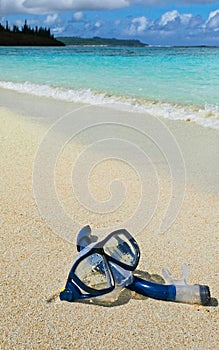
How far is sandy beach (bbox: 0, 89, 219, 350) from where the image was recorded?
1658mm

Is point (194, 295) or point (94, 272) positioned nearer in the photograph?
point (194, 295)

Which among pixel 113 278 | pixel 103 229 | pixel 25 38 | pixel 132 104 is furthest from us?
pixel 25 38

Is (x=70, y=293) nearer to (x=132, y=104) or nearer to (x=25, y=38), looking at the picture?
(x=132, y=104)

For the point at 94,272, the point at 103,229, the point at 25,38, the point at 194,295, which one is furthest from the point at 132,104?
the point at 25,38

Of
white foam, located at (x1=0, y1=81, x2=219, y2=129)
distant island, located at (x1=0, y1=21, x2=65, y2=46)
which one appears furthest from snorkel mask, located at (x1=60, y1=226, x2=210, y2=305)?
distant island, located at (x1=0, y1=21, x2=65, y2=46)

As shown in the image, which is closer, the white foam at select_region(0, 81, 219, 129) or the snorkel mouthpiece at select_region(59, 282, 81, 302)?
the snorkel mouthpiece at select_region(59, 282, 81, 302)

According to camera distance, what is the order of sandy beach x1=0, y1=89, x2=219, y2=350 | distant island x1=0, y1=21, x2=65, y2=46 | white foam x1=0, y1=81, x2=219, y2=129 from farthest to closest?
distant island x1=0, y1=21, x2=65, y2=46 → white foam x1=0, y1=81, x2=219, y2=129 → sandy beach x1=0, y1=89, x2=219, y2=350

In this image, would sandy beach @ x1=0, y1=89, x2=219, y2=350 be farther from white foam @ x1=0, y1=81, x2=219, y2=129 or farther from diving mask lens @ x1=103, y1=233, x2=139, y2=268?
white foam @ x1=0, y1=81, x2=219, y2=129

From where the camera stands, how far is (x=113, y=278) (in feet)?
5.80

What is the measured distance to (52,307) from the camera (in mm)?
→ 1782

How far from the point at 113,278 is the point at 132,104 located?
6185mm

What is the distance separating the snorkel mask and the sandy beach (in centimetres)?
4

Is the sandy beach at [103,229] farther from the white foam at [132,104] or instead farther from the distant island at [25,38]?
the distant island at [25,38]

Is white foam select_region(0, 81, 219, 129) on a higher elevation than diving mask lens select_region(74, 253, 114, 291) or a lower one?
lower
